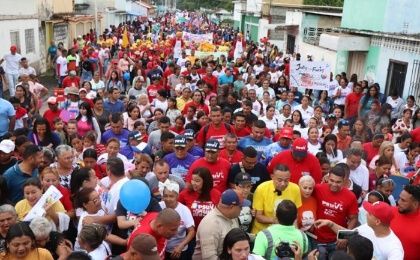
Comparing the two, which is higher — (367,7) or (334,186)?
(367,7)

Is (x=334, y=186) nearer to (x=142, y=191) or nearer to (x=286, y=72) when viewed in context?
(x=142, y=191)

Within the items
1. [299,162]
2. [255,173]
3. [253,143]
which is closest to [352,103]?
[253,143]

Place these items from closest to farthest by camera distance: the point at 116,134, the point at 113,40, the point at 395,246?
1. the point at 395,246
2. the point at 116,134
3. the point at 113,40

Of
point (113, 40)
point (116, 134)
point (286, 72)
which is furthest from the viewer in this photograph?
point (113, 40)

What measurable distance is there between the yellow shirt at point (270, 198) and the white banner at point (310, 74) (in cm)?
752

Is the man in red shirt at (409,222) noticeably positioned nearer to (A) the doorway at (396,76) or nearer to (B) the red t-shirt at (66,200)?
(B) the red t-shirt at (66,200)

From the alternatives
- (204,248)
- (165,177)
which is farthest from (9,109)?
(204,248)

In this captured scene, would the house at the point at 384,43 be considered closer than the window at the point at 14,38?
Yes

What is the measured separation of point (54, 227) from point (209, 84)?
7.88m

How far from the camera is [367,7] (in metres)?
15.9

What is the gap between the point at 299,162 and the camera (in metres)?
6.23

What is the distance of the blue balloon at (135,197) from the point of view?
14.3ft

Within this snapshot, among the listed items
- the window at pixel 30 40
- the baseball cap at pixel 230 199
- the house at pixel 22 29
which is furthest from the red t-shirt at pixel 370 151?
the window at pixel 30 40

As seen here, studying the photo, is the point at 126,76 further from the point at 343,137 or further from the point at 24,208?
the point at 24,208
